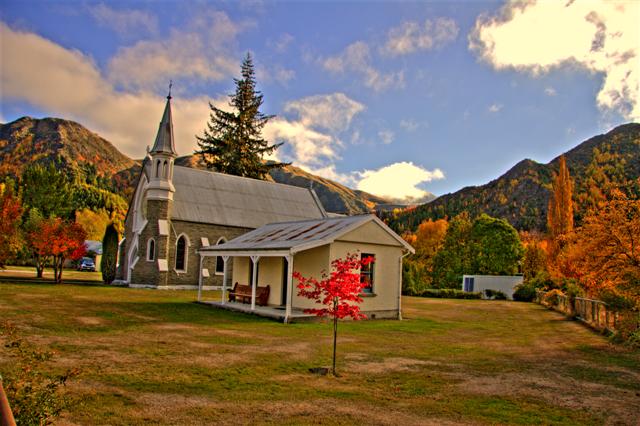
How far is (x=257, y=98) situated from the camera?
205 feet

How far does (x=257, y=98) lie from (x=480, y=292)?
36.6 m

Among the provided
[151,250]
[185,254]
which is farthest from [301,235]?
[151,250]

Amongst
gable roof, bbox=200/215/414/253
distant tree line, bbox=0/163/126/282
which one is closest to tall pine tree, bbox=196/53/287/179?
distant tree line, bbox=0/163/126/282

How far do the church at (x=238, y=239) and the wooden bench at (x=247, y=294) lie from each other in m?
0.10

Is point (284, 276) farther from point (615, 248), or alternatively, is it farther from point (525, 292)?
point (525, 292)

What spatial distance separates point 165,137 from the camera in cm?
3441

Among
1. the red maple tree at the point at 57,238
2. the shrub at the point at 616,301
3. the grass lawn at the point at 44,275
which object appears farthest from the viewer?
the grass lawn at the point at 44,275

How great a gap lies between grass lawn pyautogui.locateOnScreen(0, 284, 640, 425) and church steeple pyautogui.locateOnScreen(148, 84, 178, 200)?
51.5 feet

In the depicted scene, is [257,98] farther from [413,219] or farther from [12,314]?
[413,219]

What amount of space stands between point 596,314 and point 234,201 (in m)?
26.8

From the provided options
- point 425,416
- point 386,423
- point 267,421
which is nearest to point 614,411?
point 425,416

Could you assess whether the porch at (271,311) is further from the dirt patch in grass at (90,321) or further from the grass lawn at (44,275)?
the grass lawn at (44,275)

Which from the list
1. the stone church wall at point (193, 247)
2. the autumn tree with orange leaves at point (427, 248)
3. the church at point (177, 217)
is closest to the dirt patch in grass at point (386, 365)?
the church at point (177, 217)

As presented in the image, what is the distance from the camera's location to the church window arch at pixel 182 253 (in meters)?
34.1
